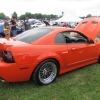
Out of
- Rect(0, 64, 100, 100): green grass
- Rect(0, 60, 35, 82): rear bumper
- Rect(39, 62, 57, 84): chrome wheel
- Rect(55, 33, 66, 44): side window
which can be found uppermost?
Rect(55, 33, 66, 44): side window

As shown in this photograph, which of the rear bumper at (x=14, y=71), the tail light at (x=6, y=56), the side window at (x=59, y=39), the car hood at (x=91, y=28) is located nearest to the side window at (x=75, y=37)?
the side window at (x=59, y=39)

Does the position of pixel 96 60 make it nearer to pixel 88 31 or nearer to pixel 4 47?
pixel 88 31

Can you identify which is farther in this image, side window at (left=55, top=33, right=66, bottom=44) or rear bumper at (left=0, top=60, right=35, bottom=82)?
side window at (left=55, top=33, right=66, bottom=44)

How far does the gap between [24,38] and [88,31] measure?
2795mm

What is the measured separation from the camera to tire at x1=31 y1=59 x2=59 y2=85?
335cm

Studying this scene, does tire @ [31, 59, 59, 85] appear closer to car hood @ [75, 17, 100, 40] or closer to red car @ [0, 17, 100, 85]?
red car @ [0, 17, 100, 85]

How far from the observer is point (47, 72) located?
11.9 feet

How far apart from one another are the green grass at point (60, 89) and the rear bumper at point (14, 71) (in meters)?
0.32

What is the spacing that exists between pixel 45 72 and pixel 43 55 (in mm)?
485

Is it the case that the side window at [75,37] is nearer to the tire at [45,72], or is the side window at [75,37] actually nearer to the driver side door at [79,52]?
the driver side door at [79,52]

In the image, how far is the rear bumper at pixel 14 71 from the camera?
Result: 9.90ft

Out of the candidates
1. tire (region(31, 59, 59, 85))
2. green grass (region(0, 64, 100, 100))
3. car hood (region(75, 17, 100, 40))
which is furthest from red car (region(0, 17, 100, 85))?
car hood (region(75, 17, 100, 40))

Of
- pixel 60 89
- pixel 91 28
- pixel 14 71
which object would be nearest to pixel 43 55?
A: pixel 14 71

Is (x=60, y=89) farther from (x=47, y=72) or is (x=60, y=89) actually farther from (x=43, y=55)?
Answer: (x=43, y=55)
